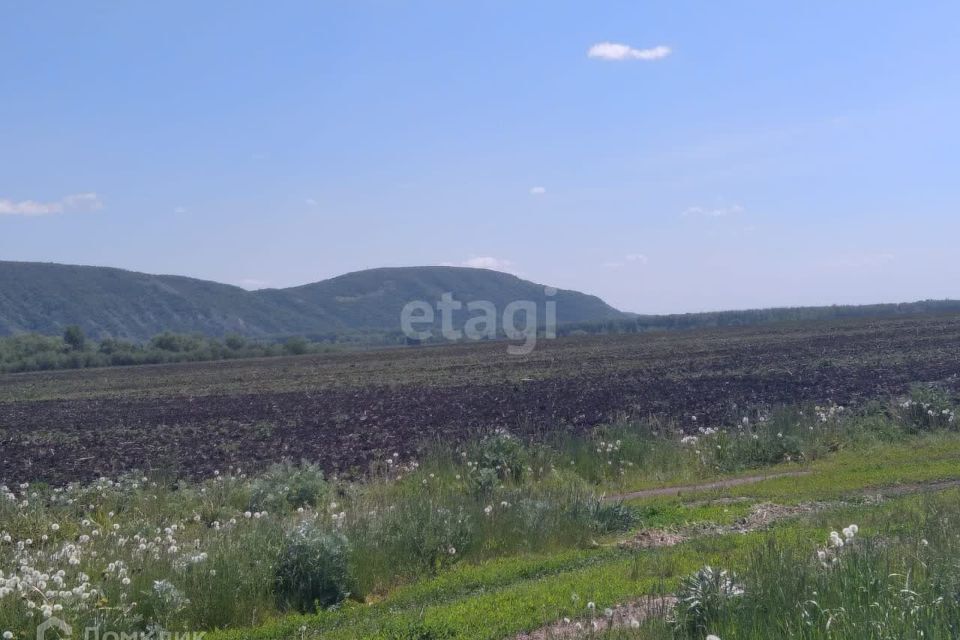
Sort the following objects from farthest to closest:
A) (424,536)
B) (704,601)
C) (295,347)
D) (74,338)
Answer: (295,347)
(74,338)
(424,536)
(704,601)

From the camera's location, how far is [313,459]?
17906 millimetres

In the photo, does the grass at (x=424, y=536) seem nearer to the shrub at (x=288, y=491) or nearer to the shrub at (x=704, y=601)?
the shrub at (x=288, y=491)

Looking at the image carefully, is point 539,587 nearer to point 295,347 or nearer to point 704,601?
point 704,601

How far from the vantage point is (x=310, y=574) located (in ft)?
26.2

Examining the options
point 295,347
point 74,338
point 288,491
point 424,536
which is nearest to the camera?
point 424,536

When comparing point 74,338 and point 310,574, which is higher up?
point 74,338

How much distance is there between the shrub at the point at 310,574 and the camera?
26.1 feet

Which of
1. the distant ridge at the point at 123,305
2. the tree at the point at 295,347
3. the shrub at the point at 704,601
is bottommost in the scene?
the tree at the point at 295,347

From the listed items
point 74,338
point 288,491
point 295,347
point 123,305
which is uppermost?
point 123,305

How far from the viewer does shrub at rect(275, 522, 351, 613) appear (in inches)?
314

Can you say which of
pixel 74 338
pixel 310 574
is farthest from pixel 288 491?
pixel 74 338

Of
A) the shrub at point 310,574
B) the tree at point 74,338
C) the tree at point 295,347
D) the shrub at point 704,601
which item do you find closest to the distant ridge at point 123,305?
the tree at point 74,338

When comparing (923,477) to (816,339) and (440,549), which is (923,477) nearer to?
(440,549)

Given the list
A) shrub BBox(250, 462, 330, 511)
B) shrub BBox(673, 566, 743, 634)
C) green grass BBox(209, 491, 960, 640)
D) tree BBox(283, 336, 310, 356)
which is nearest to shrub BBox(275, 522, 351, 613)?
green grass BBox(209, 491, 960, 640)
